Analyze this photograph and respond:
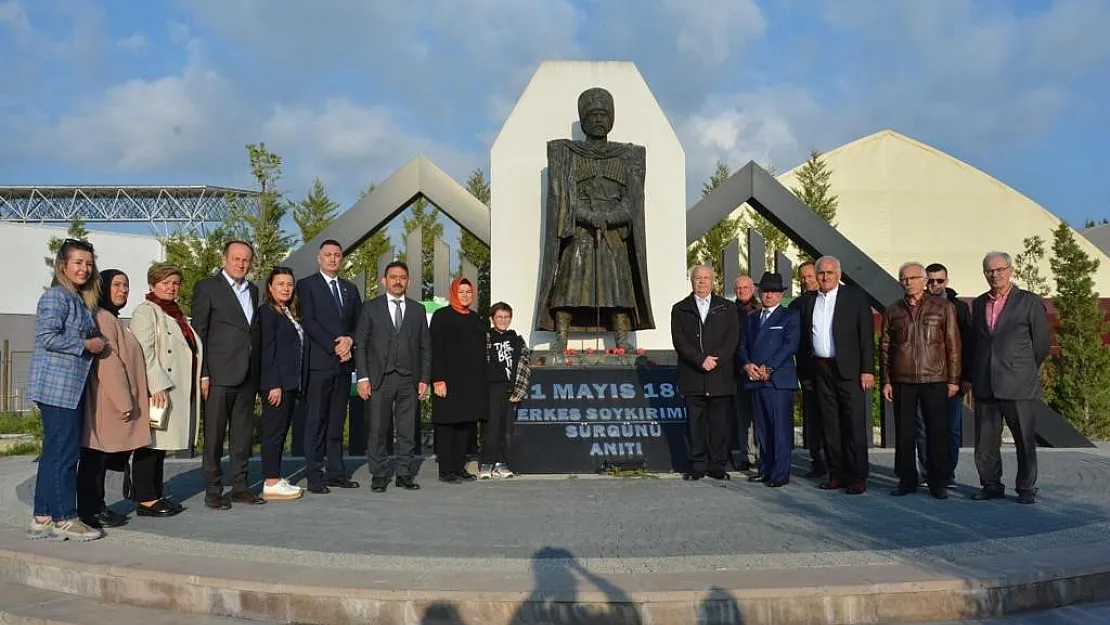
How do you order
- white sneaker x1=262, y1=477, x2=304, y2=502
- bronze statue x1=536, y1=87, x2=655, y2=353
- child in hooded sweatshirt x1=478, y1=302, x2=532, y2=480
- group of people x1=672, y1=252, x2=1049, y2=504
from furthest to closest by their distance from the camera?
bronze statue x1=536, y1=87, x2=655, y2=353 → child in hooded sweatshirt x1=478, y1=302, x2=532, y2=480 → white sneaker x1=262, y1=477, x2=304, y2=502 → group of people x1=672, y1=252, x2=1049, y2=504

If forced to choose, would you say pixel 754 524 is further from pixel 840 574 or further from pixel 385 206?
pixel 385 206

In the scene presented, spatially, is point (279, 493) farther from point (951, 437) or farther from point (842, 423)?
point (951, 437)

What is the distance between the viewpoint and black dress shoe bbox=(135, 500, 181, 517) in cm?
554

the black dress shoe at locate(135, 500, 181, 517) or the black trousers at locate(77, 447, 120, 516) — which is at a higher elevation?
the black trousers at locate(77, 447, 120, 516)

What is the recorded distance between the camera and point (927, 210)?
2820cm

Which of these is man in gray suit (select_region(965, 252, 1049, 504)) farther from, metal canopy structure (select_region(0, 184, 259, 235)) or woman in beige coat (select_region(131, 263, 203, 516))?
metal canopy structure (select_region(0, 184, 259, 235))

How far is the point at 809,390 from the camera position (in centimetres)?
719

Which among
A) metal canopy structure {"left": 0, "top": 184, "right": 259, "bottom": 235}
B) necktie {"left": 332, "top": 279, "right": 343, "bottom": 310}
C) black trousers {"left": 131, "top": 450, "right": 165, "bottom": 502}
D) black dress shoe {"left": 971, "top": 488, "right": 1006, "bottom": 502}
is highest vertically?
metal canopy structure {"left": 0, "top": 184, "right": 259, "bottom": 235}

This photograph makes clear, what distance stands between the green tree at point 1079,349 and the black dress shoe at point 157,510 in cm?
1142

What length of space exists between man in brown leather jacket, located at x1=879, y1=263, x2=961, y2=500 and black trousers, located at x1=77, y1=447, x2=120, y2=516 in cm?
528

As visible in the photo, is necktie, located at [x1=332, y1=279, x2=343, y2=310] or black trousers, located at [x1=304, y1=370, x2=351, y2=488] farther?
necktie, located at [x1=332, y1=279, x2=343, y2=310]

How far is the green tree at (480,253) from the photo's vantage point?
20.9 meters

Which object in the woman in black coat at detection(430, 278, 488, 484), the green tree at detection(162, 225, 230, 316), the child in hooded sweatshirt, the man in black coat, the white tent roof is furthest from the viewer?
the white tent roof

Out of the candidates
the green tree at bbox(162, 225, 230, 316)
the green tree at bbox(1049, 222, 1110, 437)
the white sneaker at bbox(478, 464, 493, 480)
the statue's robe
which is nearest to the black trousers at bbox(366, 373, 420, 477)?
the white sneaker at bbox(478, 464, 493, 480)
